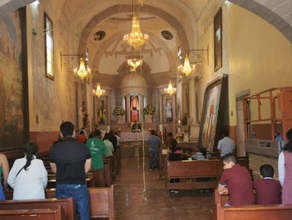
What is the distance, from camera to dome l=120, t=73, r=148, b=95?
31.7 meters

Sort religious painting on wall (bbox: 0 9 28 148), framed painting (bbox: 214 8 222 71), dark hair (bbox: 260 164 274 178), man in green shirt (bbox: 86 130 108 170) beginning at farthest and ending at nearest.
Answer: framed painting (bbox: 214 8 222 71) → religious painting on wall (bbox: 0 9 28 148) → man in green shirt (bbox: 86 130 108 170) → dark hair (bbox: 260 164 274 178)

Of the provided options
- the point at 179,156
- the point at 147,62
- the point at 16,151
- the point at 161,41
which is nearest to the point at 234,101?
the point at 179,156

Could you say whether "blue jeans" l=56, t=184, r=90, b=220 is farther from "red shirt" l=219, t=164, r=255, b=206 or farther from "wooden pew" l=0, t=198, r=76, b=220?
"red shirt" l=219, t=164, r=255, b=206

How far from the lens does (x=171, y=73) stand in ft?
91.9

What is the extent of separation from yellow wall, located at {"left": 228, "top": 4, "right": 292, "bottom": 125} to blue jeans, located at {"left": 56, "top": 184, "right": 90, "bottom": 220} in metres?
5.35

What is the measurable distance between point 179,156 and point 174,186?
96 centimetres

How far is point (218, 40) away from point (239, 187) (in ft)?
36.1

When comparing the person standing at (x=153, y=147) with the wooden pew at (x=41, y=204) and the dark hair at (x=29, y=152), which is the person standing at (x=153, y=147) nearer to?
the dark hair at (x=29, y=152)

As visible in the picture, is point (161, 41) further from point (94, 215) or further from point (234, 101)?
point (94, 215)

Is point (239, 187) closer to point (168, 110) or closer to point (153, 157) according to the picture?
point (153, 157)

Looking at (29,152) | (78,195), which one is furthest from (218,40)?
(29,152)

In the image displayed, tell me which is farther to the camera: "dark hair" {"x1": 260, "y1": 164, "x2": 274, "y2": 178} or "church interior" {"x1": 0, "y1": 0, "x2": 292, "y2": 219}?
"church interior" {"x1": 0, "y1": 0, "x2": 292, "y2": 219}

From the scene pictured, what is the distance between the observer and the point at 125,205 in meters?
7.96

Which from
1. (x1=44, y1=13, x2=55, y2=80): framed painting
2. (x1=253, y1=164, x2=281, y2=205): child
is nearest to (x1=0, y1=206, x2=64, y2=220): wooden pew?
(x1=253, y1=164, x2=281, y2=205): child
